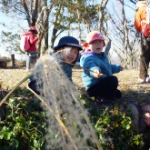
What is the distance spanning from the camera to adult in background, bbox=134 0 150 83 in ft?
15.5

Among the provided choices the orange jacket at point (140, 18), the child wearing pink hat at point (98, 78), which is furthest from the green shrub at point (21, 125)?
the orange jacket at point (140, 18)

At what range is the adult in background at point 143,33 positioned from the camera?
4.72 meters

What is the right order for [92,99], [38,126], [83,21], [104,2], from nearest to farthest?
[38,126], [92,99], [104,2], [83,21]

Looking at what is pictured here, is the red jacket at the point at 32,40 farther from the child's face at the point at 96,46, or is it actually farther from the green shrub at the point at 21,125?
the green shrub at the point at 21,125

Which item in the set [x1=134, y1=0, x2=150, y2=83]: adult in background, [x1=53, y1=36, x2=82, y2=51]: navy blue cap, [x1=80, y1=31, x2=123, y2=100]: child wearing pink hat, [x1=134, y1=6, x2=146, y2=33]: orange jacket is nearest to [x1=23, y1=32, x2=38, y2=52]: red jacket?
[x1=134, y1=0, x2=150, y2=83]: adult in background

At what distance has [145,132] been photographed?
3518 mm

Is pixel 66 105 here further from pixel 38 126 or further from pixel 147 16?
pixel 147 16

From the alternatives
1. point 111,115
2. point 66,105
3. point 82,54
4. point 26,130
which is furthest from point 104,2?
point 66,105

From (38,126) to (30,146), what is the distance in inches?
7.1

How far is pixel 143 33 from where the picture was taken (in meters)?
4.82

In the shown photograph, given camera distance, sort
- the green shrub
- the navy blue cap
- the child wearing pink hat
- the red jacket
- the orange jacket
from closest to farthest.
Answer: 1. the green shrub
2. the navy blue cap
3. the child wearing pink hat
4. the orange jacket
5. the red jacket

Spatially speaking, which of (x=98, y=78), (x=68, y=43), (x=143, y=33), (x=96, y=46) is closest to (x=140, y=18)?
(x=143, y=33)

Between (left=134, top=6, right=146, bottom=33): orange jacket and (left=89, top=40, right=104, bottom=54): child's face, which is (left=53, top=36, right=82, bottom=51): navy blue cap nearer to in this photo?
(left=89, top=40, right=104, bottom=54): child's face

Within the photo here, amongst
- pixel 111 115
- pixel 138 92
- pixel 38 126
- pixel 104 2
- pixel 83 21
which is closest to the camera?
pixel 38 126
